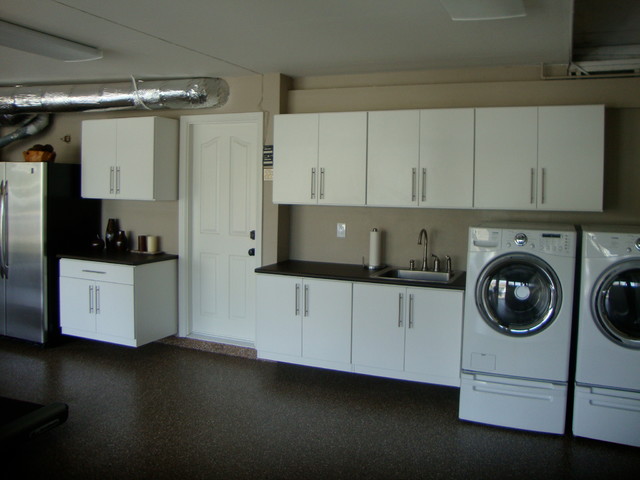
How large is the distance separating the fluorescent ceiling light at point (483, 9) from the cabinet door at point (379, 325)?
5.85ft

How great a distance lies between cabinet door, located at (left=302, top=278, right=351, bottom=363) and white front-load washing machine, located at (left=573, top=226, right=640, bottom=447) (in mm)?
1532

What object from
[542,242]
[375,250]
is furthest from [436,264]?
[542,242]

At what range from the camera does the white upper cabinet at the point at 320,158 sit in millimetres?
4125

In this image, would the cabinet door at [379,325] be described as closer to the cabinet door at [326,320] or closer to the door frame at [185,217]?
the cabinet door at [326,320]

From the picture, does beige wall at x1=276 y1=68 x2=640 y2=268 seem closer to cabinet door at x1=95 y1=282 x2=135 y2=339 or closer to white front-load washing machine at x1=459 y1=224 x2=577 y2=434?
white front-load washing machine at x1=459 y1=224 x2=577 y2=434

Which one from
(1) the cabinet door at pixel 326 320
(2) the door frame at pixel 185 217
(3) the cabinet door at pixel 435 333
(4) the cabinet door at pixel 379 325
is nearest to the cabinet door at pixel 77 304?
(2) the door frame at pixel 185 217

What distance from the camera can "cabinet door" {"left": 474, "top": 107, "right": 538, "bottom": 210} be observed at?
3.70 m

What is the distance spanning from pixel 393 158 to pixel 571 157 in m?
1.19

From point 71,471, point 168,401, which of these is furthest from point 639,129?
point 71,471

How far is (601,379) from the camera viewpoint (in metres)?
3.22

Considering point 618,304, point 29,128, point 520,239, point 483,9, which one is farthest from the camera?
point 29,128

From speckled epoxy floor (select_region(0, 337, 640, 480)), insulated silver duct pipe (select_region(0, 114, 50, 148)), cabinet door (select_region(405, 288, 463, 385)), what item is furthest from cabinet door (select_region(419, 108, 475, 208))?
insulated silver duct pipe (select_region(0, 114, 50, 148))

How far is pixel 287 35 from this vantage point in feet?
11.4

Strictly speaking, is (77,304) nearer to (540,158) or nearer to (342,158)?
(342,158)
